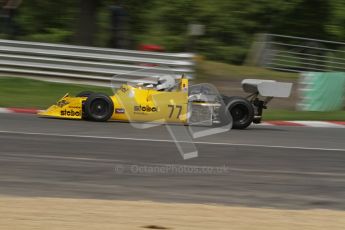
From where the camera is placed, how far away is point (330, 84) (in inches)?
615

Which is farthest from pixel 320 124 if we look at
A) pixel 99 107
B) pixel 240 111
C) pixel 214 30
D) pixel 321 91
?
pixel 214 30

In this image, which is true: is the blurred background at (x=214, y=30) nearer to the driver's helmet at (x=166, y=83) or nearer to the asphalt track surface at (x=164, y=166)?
the driver's helmet at (x=166, y=83)

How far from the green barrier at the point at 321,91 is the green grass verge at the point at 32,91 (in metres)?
4.49

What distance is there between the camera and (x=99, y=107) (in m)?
11.5

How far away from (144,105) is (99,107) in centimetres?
79

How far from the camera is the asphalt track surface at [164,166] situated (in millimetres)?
6730

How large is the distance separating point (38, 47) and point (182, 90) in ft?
21.7

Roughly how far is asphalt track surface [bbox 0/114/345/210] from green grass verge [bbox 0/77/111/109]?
8.25 ft

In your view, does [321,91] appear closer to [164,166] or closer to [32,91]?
[32,91]

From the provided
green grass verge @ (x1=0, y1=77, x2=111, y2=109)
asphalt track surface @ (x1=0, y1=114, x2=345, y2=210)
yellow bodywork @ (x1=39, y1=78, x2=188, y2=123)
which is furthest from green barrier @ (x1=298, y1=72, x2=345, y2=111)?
yellow bodywork @ (x1=39, y1=78, x2=188, y2=123)

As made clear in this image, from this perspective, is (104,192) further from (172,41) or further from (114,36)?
(172,41)

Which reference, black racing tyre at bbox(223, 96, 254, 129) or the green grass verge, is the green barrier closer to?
black racing tyre at bbox(223, 96, 254, 129)

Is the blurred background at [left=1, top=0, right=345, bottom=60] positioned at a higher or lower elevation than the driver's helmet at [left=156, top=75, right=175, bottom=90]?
higher

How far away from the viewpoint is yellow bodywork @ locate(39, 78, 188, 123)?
11.2m
